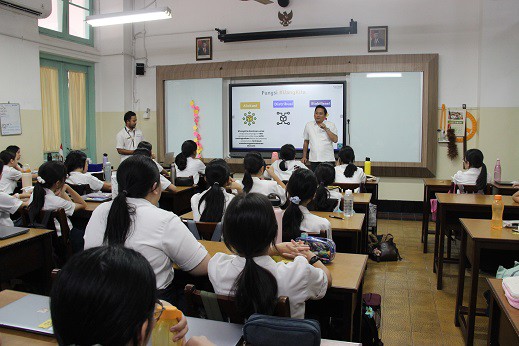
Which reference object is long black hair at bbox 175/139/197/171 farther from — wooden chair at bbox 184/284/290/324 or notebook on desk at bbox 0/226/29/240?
→ wooden chair at bbox 184/284/290/324

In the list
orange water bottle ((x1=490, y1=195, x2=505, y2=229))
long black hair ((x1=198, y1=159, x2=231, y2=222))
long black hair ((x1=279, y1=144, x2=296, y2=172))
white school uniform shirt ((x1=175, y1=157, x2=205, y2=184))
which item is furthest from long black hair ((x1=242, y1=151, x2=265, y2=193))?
orange water bottle ((x1=490, y1=195, x2=505, y2=229))

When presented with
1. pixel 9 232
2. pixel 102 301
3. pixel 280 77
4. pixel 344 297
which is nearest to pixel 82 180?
pixel 9 232

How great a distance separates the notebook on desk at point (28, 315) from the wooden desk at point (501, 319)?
1.60m

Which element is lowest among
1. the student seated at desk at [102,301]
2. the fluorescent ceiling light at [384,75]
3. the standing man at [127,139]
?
the student seated at desk at [102,301]

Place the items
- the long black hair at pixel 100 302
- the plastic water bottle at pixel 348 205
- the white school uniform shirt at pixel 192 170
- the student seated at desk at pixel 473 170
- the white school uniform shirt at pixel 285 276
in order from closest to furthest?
the long black hair at pixel 100 302, the white school uniform shirt at pixel 285 276, the plastic water bottle at pixel 348 205, the student seated at desk at pixel 473 170, the white school uniform shirt at pixel 192 170

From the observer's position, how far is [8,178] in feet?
16.3

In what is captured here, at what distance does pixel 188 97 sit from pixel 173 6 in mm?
1573

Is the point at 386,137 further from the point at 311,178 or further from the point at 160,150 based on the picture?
the point at 311,178

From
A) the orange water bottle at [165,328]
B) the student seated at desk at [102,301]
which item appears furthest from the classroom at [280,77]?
the student seated at desk at [102,301]

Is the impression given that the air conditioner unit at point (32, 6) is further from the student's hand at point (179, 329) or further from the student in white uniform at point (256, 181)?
Answer: the student's hand at point (179, 329)

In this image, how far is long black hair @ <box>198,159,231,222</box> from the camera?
10.2 ft

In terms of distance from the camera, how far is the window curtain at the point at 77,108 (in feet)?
A: 24.6

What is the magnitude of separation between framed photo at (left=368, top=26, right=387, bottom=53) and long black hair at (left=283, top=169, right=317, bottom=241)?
15.1 feet

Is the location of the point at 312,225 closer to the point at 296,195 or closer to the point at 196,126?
the point at 296,195
